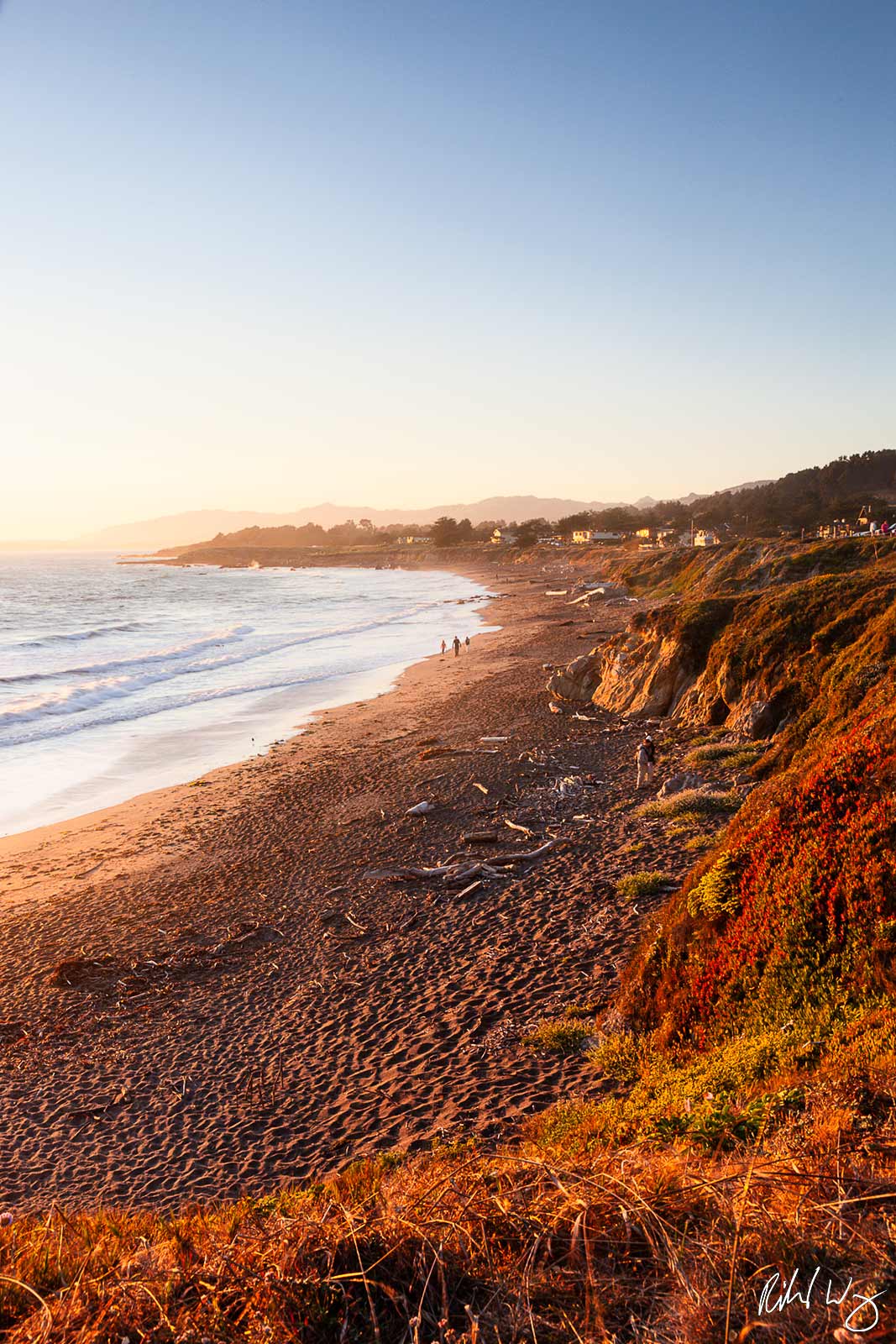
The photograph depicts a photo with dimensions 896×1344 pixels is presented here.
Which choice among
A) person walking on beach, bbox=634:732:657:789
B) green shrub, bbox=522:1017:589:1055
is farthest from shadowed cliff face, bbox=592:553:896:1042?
person walking on beach, bbox=634:732:657:789

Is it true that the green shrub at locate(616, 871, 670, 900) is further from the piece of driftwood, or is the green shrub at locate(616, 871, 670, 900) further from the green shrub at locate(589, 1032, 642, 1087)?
the green shrub at locate(589, 1032, 642, 1087)

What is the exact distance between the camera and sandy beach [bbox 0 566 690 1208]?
23.7 feet

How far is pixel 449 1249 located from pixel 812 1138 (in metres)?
2.04

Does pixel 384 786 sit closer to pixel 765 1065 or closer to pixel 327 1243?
pixel 765 1065

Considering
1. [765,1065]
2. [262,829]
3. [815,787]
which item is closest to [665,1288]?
[765,1065]

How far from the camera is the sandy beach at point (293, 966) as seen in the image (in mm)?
7230

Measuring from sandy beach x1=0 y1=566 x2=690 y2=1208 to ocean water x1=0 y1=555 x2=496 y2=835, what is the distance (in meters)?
4.52

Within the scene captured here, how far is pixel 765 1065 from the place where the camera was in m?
5.39

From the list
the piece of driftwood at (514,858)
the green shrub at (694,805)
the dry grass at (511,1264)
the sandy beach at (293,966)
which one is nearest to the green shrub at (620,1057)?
the sandy beach at (293,966)

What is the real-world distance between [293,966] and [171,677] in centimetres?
3287

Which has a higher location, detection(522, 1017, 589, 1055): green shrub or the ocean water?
the ocean water

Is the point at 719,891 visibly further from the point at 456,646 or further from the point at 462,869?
the point at 456,646

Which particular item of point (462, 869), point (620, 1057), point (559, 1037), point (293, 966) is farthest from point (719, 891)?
point (293, 966)

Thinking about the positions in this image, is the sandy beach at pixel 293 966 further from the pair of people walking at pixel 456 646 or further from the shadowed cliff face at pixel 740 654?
the pair of people walking at pixel 456 646
